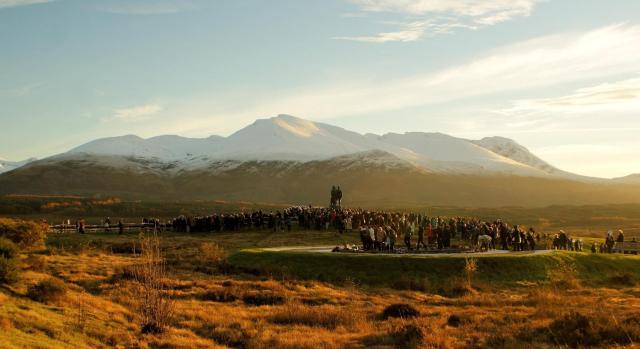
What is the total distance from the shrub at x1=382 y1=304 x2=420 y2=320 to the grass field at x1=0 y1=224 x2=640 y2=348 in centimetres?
12

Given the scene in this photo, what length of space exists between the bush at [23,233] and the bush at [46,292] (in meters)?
14.0

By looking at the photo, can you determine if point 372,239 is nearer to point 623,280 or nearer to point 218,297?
point 218,297

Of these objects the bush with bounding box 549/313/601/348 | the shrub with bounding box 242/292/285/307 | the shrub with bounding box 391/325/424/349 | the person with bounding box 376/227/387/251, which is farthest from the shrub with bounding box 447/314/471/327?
the person with bounding box 376/227/387/251

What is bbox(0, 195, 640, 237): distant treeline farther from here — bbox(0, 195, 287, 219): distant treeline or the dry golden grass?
the dry golden grass

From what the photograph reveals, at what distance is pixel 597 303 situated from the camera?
25016mm

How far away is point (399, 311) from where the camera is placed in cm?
2312

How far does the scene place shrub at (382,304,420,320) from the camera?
22.9 metres

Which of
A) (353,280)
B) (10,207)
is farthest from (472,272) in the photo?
(10,207)

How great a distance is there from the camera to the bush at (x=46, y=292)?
20.9 meters

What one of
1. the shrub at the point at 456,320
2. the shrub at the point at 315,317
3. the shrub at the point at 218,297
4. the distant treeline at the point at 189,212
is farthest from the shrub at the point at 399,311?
the distant treeline at the point at 189,212

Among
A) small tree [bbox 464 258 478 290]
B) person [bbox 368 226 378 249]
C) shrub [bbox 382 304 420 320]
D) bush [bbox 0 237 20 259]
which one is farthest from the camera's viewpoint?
person [bbox 368 226 378 249]

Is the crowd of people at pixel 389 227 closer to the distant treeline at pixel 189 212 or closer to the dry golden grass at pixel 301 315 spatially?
the dry golden grass at pixel 301 315

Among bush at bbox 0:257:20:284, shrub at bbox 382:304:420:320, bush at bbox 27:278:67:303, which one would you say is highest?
bush at bbox 0:257:20:284

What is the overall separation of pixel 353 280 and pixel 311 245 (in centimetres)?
1390
